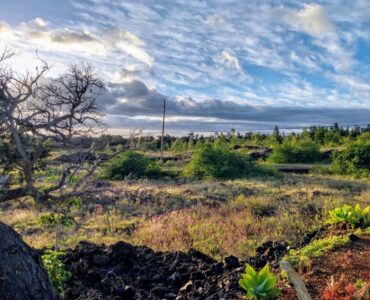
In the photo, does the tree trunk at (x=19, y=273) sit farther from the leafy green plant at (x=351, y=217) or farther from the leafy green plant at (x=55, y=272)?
the leafy green plant at (x=351, y=217)

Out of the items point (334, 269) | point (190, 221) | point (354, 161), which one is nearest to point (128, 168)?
point (354, 161)

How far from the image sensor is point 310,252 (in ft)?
21.3

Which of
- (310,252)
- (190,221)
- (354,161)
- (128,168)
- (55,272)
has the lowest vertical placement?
(190,221)

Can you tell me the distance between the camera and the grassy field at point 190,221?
945cm

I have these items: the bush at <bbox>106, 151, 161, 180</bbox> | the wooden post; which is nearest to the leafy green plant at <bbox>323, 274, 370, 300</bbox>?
the wooden post

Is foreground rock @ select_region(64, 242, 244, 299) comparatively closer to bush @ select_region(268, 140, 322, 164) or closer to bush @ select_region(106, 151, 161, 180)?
bush @ select_region(106, 151, 161, 180)

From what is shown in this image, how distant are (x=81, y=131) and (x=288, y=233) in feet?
19.2

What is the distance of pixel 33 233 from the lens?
471 inches

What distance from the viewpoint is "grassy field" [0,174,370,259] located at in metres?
9.45

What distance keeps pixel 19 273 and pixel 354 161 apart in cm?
2670

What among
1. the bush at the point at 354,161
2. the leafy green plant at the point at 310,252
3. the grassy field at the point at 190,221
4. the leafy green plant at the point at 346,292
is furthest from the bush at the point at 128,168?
the leafy green plant at the point at 346,292

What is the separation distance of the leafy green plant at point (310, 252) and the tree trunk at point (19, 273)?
3107 millimetres

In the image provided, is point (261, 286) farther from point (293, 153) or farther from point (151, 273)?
point (293, 153)

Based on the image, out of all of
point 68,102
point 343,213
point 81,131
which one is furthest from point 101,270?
point 343,213
